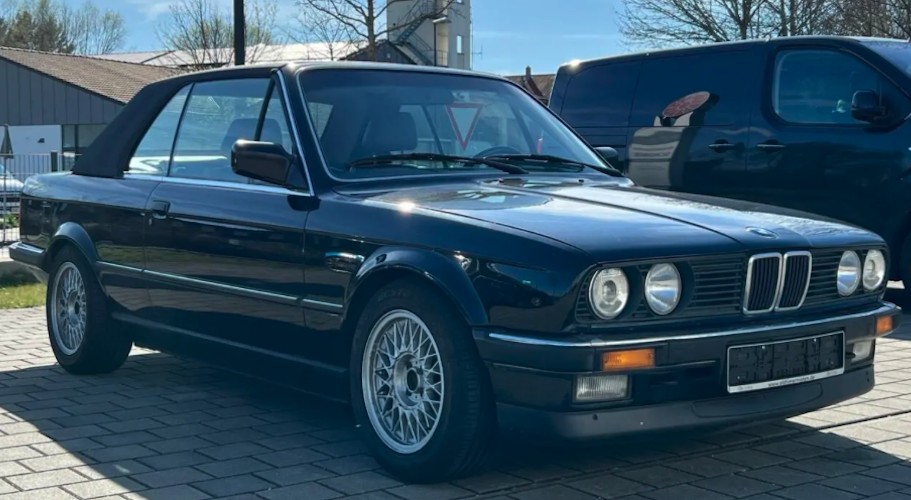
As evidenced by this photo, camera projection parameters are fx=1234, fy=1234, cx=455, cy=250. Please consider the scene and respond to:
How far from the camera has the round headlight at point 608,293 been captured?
403 centimetres

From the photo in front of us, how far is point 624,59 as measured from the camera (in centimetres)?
1034

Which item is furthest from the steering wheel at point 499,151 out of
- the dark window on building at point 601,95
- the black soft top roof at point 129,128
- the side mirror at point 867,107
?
the dark window on building at point 601,95

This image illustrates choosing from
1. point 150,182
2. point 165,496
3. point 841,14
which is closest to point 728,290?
point 165,496

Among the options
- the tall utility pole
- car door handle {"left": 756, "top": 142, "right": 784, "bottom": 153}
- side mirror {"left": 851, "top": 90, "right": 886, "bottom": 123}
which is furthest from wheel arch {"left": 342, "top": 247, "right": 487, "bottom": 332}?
the tall utility pole

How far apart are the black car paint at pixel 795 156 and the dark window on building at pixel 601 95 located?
0.25 metres

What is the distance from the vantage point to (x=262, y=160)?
16.7 feet

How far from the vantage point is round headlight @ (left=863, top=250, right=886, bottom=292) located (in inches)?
192

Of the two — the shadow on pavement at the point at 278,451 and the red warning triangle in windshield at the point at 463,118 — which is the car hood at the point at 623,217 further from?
the shadow on pavement at the point at 278,451

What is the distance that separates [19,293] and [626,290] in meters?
8.25

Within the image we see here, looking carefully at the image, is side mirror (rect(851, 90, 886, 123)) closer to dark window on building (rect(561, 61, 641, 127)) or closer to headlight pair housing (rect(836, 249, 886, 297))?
dark window on building (rect(561, 61, 641, 127))

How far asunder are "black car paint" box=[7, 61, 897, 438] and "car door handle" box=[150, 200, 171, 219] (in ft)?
0.03

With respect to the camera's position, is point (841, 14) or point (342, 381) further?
point (841, 14)

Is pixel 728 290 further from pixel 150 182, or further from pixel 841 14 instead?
pixel 841 14

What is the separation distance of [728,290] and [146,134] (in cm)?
348
